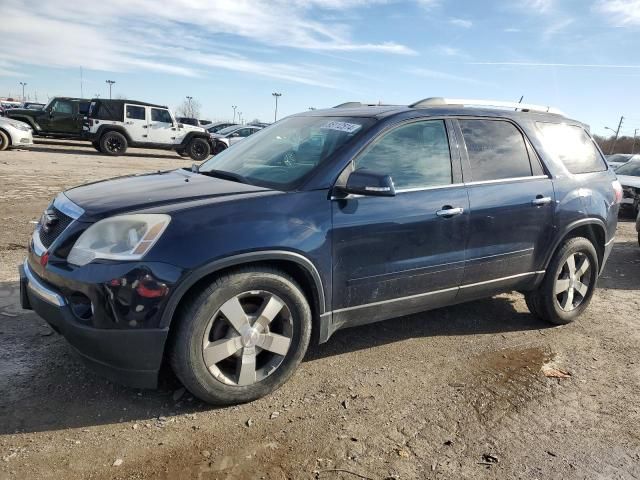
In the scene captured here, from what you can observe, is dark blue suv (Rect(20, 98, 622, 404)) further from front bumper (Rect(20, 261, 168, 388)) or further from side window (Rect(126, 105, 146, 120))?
side window (Rect(126, 105, 146, 120))

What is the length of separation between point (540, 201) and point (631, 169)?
10.7 m

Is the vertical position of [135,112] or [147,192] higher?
[135,112]

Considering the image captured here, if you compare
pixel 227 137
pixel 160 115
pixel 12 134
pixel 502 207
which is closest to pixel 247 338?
pixel 502 207

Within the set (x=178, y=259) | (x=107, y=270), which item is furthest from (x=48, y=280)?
(x=178, y=259)

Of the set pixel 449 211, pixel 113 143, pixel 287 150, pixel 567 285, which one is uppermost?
pixel 287 150

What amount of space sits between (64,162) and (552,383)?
15100mm

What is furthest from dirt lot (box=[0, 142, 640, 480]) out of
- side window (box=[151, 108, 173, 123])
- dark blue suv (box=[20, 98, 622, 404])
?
side window (box=[151, 108, 173, 123])

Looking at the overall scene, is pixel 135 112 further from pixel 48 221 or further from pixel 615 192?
pixel 615 192

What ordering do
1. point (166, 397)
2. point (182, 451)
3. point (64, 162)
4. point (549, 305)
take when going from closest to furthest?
point (182, 451) < point (166, 397) < point (549, 305) < point (64, 162)

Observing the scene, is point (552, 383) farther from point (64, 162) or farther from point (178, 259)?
point (64, 162)

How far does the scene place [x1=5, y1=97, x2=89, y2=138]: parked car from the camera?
Answer: 1988 cm

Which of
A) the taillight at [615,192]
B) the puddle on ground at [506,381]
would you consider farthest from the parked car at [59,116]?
the puddle on ground at [506,381]

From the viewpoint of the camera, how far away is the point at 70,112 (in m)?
19.9

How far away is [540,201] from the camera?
4129 millimetres
